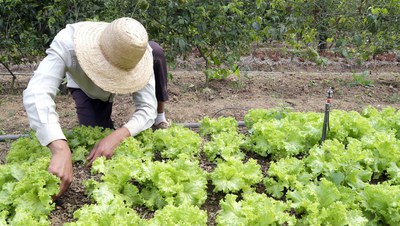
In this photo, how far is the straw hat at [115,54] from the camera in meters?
2.96

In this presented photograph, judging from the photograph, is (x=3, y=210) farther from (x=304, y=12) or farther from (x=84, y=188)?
(x=304, y=12)

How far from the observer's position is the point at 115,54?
3.02m

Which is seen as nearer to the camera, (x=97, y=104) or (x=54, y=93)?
(x=54, y=93)

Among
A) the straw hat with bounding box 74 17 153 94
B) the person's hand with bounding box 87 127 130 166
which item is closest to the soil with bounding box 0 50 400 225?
the person's hand with bounding box 87 127 130 166

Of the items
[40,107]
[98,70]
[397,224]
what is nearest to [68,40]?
[98,70]

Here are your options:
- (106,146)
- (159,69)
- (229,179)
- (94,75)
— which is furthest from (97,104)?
(229,179)

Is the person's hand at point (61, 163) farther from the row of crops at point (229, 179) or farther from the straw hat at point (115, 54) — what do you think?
the straw hat at point (115, 54)

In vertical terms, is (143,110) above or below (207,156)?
above

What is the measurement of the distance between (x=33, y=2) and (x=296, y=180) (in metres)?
4.90

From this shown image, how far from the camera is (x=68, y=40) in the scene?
128 inches

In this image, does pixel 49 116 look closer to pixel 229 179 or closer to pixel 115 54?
pixel 115 54

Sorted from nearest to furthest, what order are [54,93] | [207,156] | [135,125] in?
1. [54,93]
2. [135,125]
3. [207,156]

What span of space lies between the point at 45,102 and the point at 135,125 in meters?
0.76

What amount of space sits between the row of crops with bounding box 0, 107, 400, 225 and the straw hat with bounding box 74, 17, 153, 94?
49 cm
